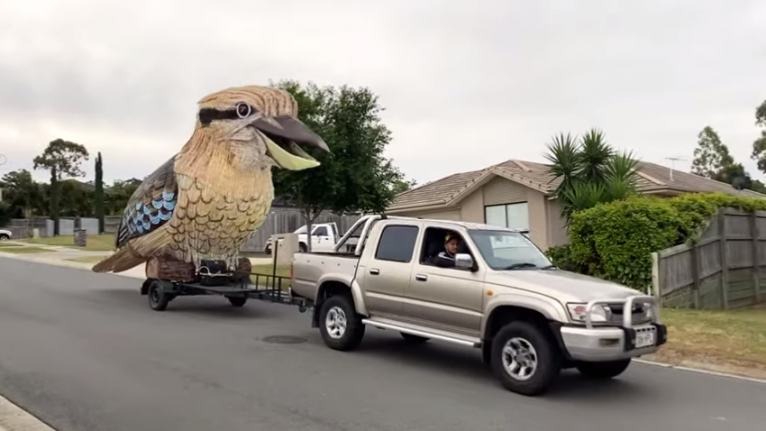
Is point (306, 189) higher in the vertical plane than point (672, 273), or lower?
higher

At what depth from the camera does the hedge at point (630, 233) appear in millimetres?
13094

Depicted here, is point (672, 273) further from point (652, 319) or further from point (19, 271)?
point (19, 271)

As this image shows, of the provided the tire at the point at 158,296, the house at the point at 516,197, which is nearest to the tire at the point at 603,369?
the tire at the point at 158,296

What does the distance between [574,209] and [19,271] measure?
19.4m

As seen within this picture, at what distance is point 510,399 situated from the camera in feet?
22.4

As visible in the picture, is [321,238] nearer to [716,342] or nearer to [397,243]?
[397,243]

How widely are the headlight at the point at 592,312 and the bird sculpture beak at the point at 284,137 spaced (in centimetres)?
770

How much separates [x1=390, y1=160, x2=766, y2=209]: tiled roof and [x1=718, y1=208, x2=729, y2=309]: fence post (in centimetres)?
542

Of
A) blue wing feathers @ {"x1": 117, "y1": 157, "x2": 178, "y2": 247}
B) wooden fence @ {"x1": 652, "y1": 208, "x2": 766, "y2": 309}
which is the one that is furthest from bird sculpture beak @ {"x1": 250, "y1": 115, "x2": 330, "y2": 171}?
wooden fence @ {"x1": 652, "y1": 208, "x2": 766, "y2": 309}

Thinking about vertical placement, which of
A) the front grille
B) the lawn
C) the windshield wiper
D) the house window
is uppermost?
the house window

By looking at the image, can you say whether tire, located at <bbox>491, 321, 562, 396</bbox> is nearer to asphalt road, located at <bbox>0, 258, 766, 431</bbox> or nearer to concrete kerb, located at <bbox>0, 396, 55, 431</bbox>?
asphalt road, located at <bbox>0, 258, 766, 431</bbox>

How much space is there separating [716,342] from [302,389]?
246 inches

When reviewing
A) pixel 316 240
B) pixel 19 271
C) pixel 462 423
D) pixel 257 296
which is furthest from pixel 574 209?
pixel 19 271

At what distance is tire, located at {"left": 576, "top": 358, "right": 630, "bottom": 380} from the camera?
7.69 m
